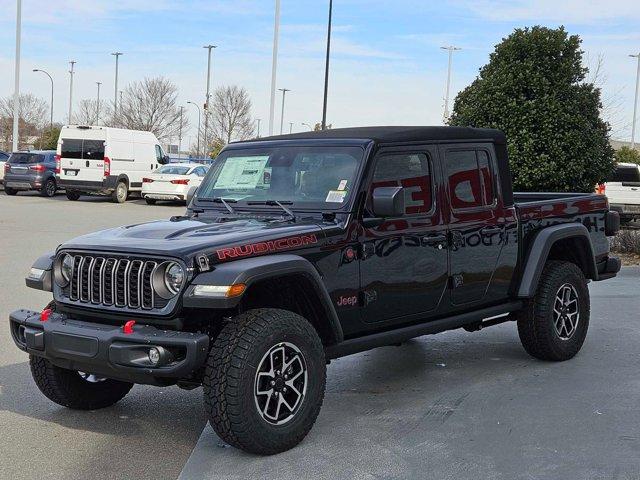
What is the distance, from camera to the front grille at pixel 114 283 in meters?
4.72

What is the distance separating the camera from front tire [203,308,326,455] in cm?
456

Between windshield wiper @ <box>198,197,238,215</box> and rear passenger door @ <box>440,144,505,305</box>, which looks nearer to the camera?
windshield wiper @ <box>198,197,238,215</box>

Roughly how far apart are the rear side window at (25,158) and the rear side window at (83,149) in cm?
357

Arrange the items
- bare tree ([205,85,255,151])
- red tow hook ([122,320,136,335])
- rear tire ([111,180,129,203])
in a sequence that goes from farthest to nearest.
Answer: bare tree ([205,85,255,151]) → rear tire ([111,180,129,203]) → red tow hook ([122,320,136,335])

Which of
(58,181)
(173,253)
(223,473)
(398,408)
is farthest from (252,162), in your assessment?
(58,181)

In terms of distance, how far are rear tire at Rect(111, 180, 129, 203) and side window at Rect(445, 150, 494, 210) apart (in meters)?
22.8

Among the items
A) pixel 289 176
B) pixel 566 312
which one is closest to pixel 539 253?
pixel 566 312

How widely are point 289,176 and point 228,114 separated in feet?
203

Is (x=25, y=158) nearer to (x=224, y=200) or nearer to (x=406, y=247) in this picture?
(x=224, y=200)

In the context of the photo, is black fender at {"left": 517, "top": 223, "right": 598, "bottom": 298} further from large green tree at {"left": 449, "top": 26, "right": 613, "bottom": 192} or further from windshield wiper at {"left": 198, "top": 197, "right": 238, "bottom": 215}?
large green tree at {"left": 449, "top": 26, "right": 613, "bottom": 192}

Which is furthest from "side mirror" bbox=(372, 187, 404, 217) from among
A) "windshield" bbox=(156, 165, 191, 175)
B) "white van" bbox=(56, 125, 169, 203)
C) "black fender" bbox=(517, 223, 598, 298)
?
"white van" bbox=(56, 125, 169, 203)

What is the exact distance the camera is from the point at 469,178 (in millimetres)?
6383

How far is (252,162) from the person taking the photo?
606cm

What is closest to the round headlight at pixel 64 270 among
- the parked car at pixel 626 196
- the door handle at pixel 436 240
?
the door handle at pixel 436 240
